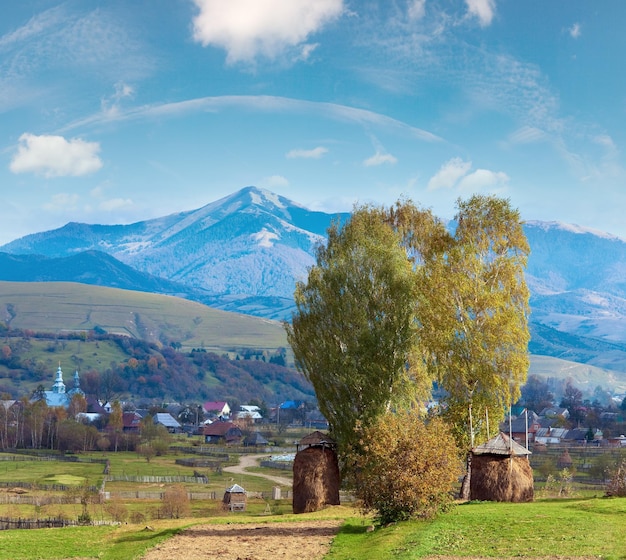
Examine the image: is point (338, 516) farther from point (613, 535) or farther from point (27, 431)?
point (27, 431)

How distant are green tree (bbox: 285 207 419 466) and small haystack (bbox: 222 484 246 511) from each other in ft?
128

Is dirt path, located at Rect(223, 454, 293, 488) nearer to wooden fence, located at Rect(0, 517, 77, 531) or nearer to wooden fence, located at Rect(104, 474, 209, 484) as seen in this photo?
wooden fence, located at Rect(104, 474, 209, 484)

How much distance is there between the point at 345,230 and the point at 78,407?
521ft

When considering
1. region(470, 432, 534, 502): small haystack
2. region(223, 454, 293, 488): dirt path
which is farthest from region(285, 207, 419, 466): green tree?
region(223, 454, 293, 488): dirt path

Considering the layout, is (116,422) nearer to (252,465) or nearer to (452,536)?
(252,465)

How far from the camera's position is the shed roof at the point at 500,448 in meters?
41.2

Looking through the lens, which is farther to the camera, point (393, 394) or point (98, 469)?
point (98, 469)

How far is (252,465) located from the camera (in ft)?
458

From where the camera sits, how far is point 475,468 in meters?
42.1

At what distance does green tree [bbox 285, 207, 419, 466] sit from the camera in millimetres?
45781

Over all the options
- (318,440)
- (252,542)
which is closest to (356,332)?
(318,440)

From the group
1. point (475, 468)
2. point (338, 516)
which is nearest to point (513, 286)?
point (475, 468)

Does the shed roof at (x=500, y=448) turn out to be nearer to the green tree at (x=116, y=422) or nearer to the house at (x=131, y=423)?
the green tree at (x=116, y=422)

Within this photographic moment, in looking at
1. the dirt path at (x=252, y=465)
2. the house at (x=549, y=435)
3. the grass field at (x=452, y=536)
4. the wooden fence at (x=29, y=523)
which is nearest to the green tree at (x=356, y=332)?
the grass field at (x=452, y=536)
